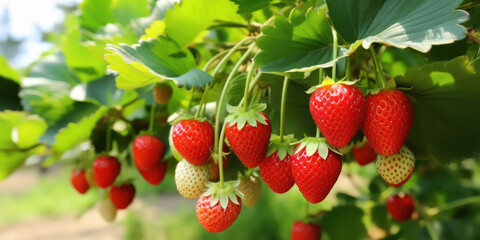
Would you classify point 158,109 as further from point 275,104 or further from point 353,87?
point 353,87

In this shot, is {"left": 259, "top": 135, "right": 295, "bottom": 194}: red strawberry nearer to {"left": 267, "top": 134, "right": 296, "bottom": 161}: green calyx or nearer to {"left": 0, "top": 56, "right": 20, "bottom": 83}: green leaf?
{"left": 267, "top": 134, "right": 296, "bottom": 161}: green calyx

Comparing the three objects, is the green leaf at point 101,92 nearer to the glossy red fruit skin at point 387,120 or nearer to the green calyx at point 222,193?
the green calyx at point 222,193

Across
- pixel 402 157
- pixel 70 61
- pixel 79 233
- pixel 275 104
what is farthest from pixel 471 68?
pixel 79 233

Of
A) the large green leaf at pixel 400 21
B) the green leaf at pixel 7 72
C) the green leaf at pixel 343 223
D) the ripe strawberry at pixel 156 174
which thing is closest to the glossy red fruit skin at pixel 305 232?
the green leaf at pixel 343 223

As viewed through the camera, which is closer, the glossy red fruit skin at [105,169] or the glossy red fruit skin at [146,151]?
the glossy red fruit skin at [146,151]

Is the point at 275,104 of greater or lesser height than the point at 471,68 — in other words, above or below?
below

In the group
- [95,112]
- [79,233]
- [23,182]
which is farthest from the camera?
[23,182]

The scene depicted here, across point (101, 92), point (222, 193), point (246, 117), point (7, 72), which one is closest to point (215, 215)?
point (222, 193)
